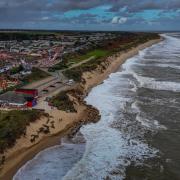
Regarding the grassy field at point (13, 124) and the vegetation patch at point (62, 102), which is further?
the vegetation patch at point (62, 102)

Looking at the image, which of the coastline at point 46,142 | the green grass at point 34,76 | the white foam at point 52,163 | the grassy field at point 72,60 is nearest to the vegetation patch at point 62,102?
the coastline at point 46,142

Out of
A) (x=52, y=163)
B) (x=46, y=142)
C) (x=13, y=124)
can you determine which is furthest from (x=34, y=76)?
(x=52, y=163)

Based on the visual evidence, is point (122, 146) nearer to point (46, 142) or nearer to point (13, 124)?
point (46, 142)

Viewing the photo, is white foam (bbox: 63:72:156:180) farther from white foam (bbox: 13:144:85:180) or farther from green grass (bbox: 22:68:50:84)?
green grass (bbox: 22:68:50:84)

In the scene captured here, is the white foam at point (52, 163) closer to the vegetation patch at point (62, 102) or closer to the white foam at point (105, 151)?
the white foam at point (105, 151)

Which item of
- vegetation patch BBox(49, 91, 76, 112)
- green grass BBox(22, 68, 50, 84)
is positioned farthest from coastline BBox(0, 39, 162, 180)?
green grass BBox(22, 68, 50, 84)

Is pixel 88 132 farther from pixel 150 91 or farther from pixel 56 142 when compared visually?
pixel 150 91

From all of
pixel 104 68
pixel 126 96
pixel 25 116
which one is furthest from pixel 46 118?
pixel 104 68

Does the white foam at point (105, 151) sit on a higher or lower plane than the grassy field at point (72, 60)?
higher
